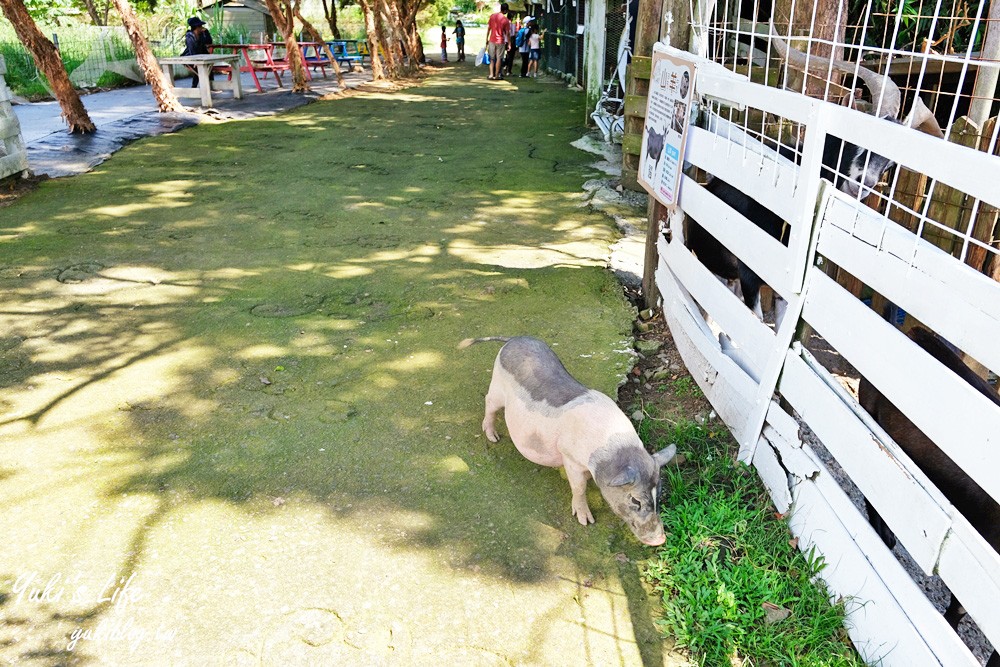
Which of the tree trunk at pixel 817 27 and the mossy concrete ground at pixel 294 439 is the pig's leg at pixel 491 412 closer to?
the mossy concrete ground at pixel 294 439

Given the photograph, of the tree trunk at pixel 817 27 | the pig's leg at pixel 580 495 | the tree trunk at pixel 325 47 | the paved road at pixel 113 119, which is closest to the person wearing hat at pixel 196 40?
the paved road at pixel 113 119

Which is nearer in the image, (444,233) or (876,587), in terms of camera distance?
(876,587)

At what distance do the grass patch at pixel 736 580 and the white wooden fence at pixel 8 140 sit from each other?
288 inches

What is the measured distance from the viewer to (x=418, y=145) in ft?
32.3

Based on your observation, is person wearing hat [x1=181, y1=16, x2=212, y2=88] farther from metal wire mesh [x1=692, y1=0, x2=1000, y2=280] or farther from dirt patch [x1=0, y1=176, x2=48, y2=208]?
metal wire mesh [x1=692, y1=0, x2=1000, y2=280]

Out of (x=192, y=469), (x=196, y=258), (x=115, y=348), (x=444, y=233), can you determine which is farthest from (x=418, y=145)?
(x=192, y=469)

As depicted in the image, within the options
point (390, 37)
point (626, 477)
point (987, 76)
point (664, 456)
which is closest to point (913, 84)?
point (987, 76)

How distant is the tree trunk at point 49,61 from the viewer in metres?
8.93

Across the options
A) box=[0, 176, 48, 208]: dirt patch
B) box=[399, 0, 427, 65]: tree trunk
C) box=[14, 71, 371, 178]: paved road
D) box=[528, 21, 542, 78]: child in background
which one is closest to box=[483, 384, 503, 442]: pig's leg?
box=[0, 176, 48, 208]: dirt patch

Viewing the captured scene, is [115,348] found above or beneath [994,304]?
beneath

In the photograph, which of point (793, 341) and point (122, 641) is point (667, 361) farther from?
point (122, 641)

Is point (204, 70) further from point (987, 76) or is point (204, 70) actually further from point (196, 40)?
point (987, 76)

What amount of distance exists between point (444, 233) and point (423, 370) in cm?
247

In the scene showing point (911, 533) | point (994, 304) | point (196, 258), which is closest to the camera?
point (994, 304)
